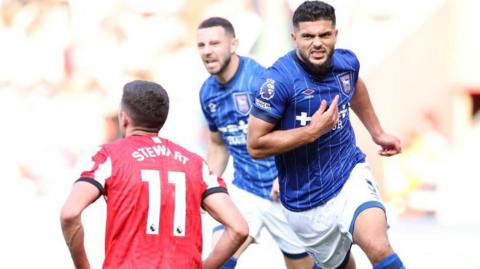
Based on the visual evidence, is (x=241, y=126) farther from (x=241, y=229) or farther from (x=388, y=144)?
(x=241, y=229)

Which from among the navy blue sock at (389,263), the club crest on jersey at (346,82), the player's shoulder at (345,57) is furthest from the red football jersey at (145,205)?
the player's shoulder at (345,57)

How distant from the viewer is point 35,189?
1686 cm

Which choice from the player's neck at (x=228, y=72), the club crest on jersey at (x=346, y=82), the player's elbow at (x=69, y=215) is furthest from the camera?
the player's neck at (x=228, y=72)

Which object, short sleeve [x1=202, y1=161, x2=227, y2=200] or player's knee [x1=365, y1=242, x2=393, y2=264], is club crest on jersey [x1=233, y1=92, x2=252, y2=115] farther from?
short sleeve [x1=202, y1=161, x2=227, y2=200]

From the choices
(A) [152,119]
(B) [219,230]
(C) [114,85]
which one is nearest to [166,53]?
(C) [114,85]

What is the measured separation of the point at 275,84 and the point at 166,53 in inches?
414

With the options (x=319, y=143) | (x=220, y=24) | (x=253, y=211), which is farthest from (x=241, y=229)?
(x=220, y=24)

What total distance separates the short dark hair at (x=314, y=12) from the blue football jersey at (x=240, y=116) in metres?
1.45

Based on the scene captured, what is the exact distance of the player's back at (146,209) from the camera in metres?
Result: 5.14

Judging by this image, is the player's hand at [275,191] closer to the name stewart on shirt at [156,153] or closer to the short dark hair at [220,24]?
the short dark hair at [220,24]

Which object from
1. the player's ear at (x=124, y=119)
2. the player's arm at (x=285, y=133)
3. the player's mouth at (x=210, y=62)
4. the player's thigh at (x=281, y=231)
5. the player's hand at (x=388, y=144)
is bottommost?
the player's thigh at (x=281, y=231)

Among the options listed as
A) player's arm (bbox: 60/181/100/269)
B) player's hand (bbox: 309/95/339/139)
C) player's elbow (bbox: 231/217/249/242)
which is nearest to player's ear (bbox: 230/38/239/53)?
player's hand (bbox: 309/95/339/139)

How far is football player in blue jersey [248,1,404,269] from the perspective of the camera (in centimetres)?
635

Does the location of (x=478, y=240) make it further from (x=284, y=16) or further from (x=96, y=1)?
(x=96, y=1)
